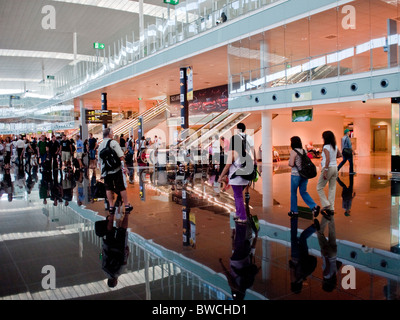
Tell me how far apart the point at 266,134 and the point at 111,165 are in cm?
1438

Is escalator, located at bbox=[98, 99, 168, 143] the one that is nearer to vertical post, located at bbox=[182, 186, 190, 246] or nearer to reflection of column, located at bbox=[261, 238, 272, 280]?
vertical post, located at bbox=[182, 186, 190, 246]

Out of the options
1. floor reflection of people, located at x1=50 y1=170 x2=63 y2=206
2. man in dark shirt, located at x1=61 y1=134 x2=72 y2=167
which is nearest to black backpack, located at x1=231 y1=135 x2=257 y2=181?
floor reflection of people, located at x1=50 y1=170 x2=63 y2=206

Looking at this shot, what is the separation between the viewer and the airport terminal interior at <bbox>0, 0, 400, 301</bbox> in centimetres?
399

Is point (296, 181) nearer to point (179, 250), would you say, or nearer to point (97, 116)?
point (179, 250)

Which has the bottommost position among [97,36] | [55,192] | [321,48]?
[55,192]

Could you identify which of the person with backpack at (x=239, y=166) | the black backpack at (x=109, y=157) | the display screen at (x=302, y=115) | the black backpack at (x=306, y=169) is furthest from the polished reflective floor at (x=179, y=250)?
the display screen at (x=302, y=115)

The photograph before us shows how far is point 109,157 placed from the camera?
7430 millimetres

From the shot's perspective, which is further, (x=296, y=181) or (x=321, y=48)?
(x=321, y=48)

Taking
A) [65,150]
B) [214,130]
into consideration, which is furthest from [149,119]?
[65,150]

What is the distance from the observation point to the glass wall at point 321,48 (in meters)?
14.5

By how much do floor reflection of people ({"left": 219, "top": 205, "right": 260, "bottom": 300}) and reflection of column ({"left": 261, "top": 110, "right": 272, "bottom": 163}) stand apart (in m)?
14.9

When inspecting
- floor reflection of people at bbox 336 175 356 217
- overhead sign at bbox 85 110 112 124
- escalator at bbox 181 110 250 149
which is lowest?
floor reflection of people at bbox 336 175 356 217

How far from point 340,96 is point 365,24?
441 centimetres
